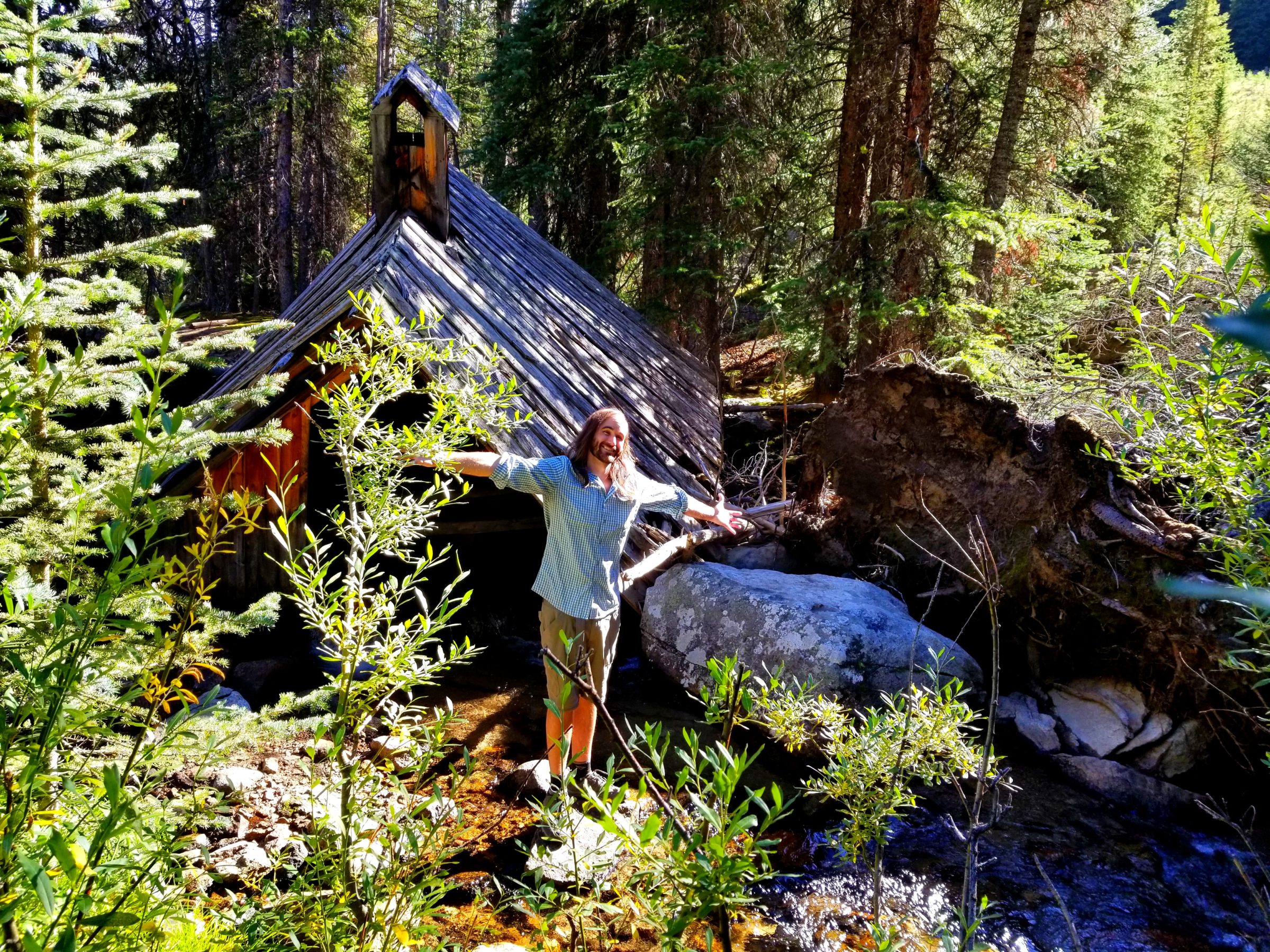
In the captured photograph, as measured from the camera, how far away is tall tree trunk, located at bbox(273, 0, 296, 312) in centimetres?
1767

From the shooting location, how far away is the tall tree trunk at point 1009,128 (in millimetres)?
9555

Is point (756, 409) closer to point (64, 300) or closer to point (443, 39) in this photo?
point (64, 300)

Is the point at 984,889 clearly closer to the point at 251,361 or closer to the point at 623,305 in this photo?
the point at 251,361

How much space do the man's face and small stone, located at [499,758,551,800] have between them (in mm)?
1921

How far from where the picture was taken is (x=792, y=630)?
5555 millimetres

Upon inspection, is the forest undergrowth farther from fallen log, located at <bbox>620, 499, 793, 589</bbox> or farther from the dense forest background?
fallen log, located at <bbox>620, 499, 793, 589</bbox>

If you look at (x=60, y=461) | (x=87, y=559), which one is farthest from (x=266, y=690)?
(x=60, y=461)

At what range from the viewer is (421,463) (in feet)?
7.64

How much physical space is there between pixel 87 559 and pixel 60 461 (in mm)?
916

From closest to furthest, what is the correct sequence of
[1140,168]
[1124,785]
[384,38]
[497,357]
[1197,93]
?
[497,357], [1124,785], [384,38], [1140,168], [1197,93]

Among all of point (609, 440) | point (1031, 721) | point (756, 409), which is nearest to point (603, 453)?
point (609, 440)

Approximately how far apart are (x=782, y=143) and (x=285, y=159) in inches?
482

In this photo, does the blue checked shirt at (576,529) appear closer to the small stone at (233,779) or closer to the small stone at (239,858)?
the small stone at (239,858)

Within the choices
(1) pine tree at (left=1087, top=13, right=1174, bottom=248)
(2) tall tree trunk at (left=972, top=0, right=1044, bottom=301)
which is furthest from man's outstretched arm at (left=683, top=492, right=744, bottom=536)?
(1) pine tree at (left=1087, top=13, right=1174, bottom=248)
